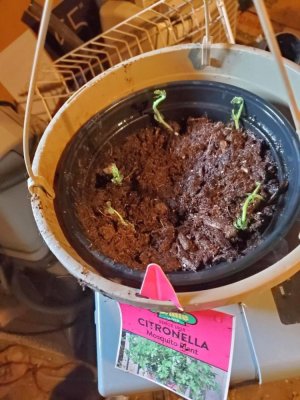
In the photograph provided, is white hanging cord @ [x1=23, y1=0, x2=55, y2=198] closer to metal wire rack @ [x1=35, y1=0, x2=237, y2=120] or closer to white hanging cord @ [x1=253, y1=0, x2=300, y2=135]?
white hanging cord @ [x1=253, y1=0, x2=300, y2=135]

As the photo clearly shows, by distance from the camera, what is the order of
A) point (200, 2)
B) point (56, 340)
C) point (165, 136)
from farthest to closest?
1. point (56, 340)
2. point (200, 2)
3. point (165, 136)

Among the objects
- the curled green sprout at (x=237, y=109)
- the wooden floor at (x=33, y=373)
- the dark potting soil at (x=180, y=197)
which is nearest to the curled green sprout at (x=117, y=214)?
the dark potting soil at (x=180, y=197)

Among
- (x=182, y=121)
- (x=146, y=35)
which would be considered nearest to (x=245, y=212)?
(x=182, y=121)

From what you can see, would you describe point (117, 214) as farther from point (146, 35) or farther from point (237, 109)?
point (146, 35)

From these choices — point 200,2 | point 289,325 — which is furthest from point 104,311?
point 200,2

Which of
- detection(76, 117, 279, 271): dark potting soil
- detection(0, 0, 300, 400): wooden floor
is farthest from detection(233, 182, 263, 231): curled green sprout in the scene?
detection(0, 0, 300, 400): wooden floor

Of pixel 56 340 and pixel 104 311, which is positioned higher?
pixel 104 311

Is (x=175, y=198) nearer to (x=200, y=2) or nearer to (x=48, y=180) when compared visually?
(x=48, y=180)
